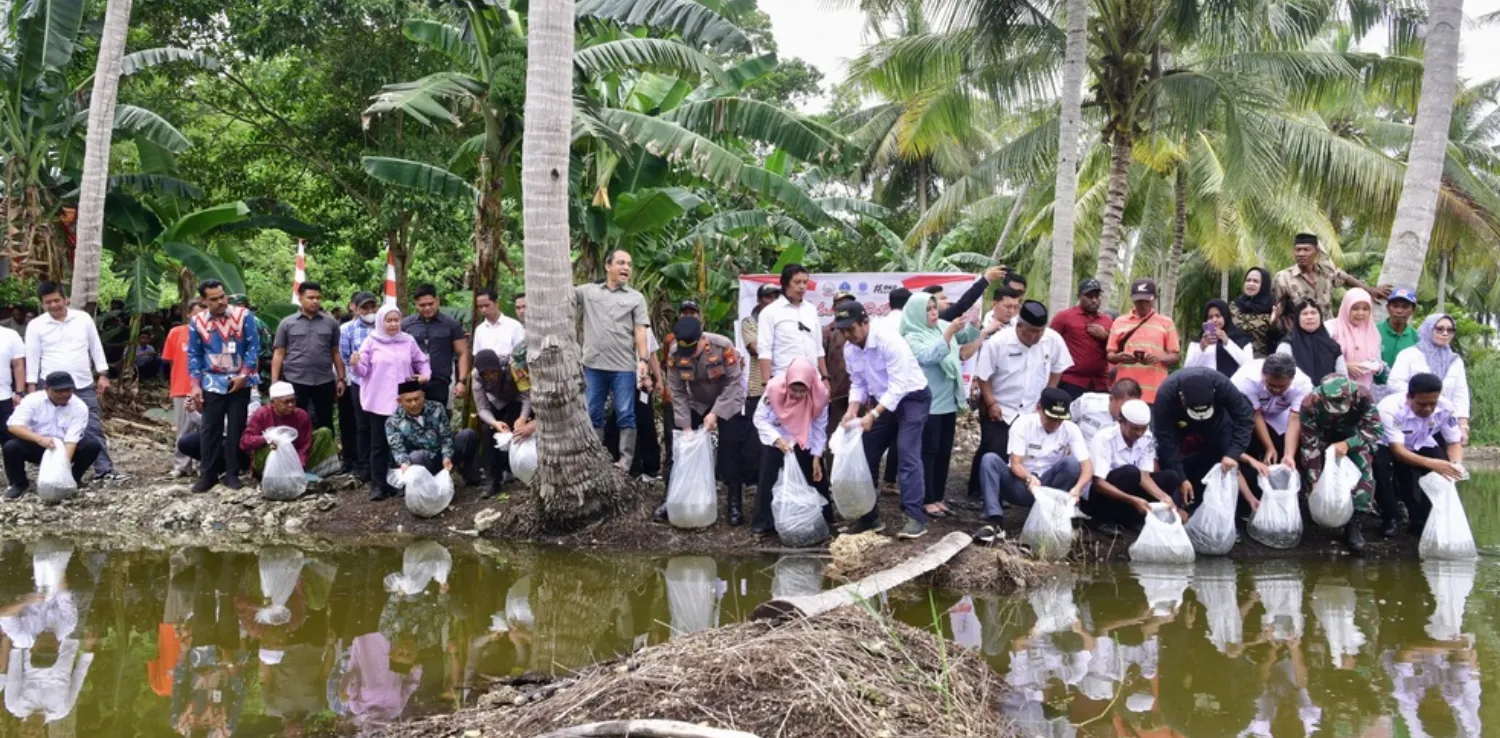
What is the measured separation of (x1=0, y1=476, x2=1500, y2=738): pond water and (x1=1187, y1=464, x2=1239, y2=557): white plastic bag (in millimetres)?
129

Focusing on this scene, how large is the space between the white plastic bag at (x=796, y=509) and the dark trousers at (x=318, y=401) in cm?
420

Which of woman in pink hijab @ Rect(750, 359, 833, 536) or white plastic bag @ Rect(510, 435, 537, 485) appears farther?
white plastic bag @ Rect(510, 435, 537, 485)

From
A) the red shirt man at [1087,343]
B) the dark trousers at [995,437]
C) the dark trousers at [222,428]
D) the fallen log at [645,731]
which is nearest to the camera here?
the fallen log at [645,731]

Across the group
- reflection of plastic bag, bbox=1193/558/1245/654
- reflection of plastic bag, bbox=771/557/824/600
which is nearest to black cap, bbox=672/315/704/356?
reflection of plastic bag, bbox=771/557/824/600

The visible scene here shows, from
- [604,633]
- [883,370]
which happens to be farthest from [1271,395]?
[604,633]

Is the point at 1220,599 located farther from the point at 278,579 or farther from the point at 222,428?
the point at 222,428

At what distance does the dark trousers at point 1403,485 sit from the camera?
7.83 m

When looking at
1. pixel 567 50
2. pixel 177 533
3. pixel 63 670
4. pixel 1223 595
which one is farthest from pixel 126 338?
pixel 1223 595

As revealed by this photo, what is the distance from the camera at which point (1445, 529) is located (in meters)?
7.38

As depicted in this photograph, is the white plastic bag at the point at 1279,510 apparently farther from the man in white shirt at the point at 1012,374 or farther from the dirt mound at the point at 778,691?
the dirt mound at the point at 778,691

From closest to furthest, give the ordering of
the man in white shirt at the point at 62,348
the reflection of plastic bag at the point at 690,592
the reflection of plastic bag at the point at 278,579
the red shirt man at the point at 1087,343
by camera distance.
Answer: the reflection of plastic bag at the point at 690,592 < the reflection of plastic bag at the point at 278,579 < the red shirt man at the point at 1087,343 < the man in white shirt at the point at 62,348

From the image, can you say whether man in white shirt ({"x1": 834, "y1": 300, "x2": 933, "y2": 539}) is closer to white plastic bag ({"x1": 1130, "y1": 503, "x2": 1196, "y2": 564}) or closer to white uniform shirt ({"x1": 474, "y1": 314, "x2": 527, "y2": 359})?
white plastic bag ({"x1": 1130, "y1": 503, "x2": 1196, "y2": 564})

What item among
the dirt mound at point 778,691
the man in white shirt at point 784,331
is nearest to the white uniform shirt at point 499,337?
the man in white shirt at point 784,331

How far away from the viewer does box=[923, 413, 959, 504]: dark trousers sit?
8.03 metres
